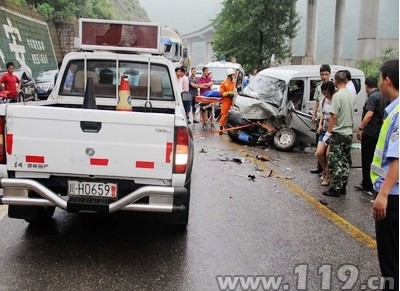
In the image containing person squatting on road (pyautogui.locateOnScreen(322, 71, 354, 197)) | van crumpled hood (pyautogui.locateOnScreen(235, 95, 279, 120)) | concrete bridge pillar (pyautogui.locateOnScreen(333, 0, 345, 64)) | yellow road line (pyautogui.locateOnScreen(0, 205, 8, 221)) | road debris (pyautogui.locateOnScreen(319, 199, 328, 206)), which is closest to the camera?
yellow road line (pyautogui.locateOnScreen(0, 205, 8, 221))

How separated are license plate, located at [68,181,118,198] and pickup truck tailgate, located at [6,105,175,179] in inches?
3.7

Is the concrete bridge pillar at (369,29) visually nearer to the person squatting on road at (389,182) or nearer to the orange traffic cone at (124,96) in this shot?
the orange traffic cone at (124,96)

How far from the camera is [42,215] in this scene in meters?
4.83

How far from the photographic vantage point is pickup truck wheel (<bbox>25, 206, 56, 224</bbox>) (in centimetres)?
468

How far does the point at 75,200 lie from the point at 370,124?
14.3ft

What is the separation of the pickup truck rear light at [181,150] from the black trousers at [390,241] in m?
1.63

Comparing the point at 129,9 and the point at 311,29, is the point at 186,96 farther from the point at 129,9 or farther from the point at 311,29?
the point at 129,9

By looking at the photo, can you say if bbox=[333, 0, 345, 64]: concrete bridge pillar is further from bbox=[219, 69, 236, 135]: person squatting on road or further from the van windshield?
the van windshield

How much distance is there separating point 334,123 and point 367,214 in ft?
4.47

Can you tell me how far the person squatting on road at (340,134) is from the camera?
6.18 meters

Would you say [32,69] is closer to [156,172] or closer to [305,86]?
[305,86]

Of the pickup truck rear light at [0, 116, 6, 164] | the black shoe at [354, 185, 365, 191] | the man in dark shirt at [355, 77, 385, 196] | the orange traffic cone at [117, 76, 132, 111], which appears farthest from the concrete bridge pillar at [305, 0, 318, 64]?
the pickup truck rear light at [0, 116, 6, 164]

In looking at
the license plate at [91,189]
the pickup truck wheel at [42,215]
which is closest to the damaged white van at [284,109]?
the pickup truck wheel at [42,215]

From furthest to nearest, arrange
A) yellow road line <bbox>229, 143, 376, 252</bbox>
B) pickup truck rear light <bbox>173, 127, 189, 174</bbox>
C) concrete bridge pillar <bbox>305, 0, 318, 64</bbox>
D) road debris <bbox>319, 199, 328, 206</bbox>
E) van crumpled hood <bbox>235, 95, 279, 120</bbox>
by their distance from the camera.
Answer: concrete bridge pillar <bbox>305, 0, 318, 64</bbox>
van crumpled hood <bbox>235, 95, 279, 120</bbox>
road debris <bbox>319, 199, 328, 206</bbox>
yellow road line <bbox>229, 143, 376, 252</bbox>
pickup truck rear light <bbox>173, 127, 189, 174</bbox>
